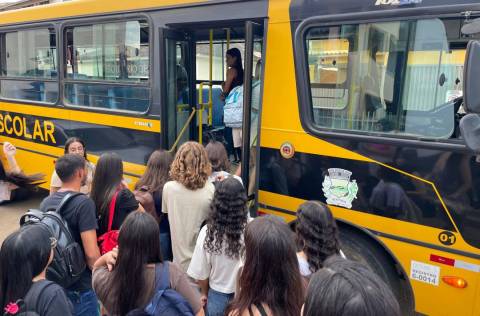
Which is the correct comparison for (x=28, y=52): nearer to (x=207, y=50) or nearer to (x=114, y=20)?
(x=114, y=20)

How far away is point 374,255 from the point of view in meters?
3.21

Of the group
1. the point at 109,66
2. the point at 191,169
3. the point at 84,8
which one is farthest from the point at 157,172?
the point at 84,8

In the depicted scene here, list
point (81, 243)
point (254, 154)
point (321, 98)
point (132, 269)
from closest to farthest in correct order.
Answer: point (132, 269), point (81, 243), point (321, 98), point (254, 154)

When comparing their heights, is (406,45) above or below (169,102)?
above

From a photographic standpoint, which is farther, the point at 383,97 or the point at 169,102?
the point at 169,102

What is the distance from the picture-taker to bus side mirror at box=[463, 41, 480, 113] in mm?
2133

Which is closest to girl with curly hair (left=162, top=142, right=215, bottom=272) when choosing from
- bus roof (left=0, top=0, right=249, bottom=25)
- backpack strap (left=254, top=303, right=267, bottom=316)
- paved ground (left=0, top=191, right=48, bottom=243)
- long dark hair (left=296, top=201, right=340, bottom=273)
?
long dark hair (left=296, top=201, right=340, bottom=273)

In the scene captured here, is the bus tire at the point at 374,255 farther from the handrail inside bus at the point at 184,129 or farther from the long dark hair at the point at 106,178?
the handrail inside bus at the point at 184,129

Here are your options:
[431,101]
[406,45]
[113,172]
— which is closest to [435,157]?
[431,101]

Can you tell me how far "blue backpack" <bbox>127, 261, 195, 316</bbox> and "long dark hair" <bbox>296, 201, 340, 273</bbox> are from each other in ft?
2.45

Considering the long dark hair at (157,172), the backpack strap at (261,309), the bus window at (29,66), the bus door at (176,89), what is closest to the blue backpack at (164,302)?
the backpack strap at (261,309)

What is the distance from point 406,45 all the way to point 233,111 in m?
1.96

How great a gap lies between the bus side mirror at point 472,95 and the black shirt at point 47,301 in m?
2.19

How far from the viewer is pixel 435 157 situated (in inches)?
112
